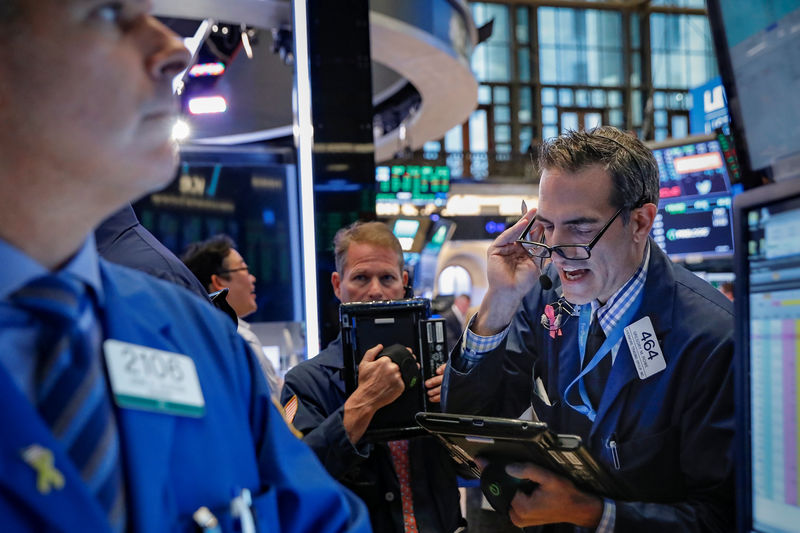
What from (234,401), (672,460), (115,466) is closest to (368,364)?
(672,460)

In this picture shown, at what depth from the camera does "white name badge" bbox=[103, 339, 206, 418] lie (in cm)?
85

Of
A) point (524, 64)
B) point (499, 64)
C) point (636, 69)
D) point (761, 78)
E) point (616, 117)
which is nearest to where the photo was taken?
point (761, 78)

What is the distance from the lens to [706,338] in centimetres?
A: 150

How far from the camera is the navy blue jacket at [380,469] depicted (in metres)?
1.90

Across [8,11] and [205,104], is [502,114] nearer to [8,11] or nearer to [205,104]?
[205,104]

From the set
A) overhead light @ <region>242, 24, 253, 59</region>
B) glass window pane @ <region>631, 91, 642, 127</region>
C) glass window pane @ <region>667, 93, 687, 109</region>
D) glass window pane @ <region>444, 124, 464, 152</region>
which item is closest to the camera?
overhead light @ <region>242, 24, 253, 59</region>

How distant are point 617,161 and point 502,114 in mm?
20286

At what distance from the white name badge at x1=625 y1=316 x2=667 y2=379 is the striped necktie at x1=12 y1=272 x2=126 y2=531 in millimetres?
1092

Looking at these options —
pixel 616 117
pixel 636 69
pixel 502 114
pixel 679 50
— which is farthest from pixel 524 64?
pixel 679 50

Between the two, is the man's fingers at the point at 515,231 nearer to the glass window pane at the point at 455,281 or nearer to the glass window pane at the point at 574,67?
the glass window pane at the point at 455,281

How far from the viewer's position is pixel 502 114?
70.4 ft

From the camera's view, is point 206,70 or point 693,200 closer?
point 693,200

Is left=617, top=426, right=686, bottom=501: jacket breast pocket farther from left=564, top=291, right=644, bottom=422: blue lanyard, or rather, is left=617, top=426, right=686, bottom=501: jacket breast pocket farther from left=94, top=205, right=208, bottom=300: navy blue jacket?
left=94, top=205, right=208, bottom=300: navy blue jacket

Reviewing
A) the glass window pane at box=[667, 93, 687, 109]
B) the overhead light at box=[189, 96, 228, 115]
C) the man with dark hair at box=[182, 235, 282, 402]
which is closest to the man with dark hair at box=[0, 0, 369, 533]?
the man with dark hair at box=[182, 235, 282, 402]
